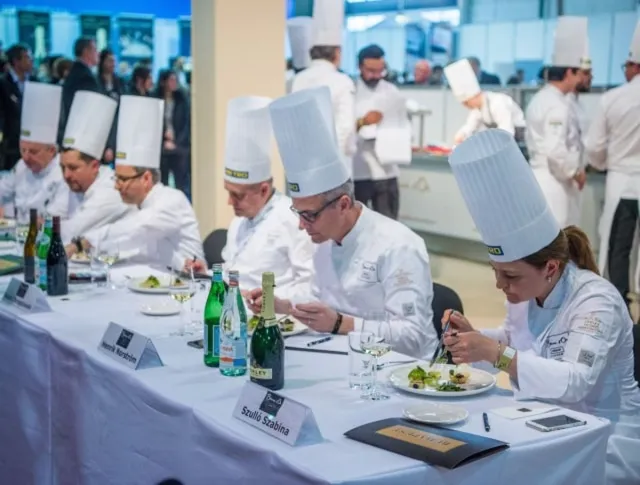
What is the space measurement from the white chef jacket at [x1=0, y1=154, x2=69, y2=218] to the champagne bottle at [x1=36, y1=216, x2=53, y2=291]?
1.41 m

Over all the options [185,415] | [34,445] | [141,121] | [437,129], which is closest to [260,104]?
[141,121]

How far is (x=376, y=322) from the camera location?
262 cm

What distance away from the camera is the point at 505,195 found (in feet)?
6.97

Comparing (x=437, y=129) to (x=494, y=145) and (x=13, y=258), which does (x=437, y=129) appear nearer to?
(x=13, y=258)

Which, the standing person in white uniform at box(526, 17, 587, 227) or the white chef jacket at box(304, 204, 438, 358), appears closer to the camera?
the white chef jacket at box(304, 204, 438, 358)

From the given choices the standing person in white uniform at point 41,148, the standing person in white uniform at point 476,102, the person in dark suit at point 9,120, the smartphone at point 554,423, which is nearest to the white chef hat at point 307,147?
the smartphone at point 554,423

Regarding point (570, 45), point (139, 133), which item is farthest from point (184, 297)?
point (570, 45)

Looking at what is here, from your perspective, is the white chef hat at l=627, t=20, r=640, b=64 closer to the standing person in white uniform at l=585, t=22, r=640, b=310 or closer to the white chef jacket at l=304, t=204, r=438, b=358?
the standing person in white uniform at l=585, t=22, r=640, b=310

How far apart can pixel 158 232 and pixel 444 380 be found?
6.29 feet

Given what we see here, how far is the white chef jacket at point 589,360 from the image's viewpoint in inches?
81.2

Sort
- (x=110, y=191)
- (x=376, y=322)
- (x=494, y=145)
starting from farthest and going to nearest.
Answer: (x=110, y=191) < (x=376, y=322) < (x=494, y=145)

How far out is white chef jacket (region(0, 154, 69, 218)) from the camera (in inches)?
183

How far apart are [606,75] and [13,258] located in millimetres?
11344

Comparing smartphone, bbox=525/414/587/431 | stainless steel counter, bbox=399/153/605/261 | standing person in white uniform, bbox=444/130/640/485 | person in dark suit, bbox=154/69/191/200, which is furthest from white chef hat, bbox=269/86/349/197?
person in dark suit, bbox=154/69/191/200
